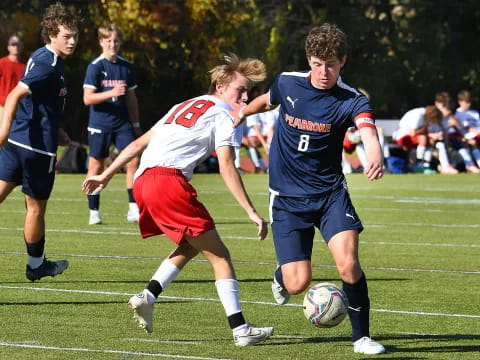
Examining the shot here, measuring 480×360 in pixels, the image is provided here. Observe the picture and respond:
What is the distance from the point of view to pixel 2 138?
360 inches

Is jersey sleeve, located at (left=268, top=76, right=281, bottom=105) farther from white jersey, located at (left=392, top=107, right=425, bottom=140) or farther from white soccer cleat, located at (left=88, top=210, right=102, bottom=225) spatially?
white jersey, located at (left=392, top=107, right=425, bottom=140)

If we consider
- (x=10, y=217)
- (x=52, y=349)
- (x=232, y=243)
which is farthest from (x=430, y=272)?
(x=10, y=217)

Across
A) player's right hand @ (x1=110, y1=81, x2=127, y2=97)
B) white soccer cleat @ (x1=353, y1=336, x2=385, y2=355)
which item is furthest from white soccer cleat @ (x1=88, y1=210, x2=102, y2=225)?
white soccer cleat @ (x1=353, y1=336, x2=385, y2=355)

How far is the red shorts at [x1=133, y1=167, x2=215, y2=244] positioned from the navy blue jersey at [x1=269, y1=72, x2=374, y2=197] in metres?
0.59

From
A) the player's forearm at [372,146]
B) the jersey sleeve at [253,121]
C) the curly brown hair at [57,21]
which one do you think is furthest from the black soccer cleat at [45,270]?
the jersey sleeve at [253,121]

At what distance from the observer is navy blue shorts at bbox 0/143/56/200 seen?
9.67 metres

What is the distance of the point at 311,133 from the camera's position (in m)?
7.59

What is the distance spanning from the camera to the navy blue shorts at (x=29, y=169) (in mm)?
9672

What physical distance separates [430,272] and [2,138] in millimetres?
4183

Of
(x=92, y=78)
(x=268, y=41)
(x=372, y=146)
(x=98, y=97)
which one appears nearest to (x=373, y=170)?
(x=372, y=146)

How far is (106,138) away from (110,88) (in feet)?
2.03

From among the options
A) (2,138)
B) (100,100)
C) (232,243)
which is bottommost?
(232,243)

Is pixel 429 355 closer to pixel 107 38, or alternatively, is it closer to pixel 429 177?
pixel 107 38

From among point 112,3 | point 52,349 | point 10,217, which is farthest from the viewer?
point 112,3
